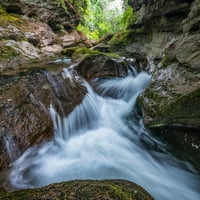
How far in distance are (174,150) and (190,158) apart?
31 centimetres

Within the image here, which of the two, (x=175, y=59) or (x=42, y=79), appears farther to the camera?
(x=42, y=79)

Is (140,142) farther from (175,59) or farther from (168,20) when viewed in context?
(168,20)

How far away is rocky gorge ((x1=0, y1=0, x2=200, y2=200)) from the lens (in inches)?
105

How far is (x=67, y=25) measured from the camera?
39.0ft

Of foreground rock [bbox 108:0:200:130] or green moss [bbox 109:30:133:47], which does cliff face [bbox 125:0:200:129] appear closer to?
foreground rock [bbox 108:0:200:130]

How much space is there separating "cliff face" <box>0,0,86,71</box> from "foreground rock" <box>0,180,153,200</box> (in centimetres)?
466

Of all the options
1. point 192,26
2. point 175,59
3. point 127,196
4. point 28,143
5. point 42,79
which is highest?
point 192,26

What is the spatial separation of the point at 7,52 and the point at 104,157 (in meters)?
5.15

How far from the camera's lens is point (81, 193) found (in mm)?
1691

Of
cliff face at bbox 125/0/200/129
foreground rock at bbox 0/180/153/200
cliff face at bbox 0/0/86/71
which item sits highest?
cliff face at bbox 0/0/86/71

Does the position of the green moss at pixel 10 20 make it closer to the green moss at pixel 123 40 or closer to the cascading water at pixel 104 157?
the cascading water at pixel 104 157

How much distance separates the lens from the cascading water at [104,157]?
2803mm

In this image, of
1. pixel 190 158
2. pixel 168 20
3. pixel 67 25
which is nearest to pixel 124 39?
pixel 168 20

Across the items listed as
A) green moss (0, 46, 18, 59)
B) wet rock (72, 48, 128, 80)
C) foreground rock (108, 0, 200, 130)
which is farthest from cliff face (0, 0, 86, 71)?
foreground rock (108, 0, 200, 130)
